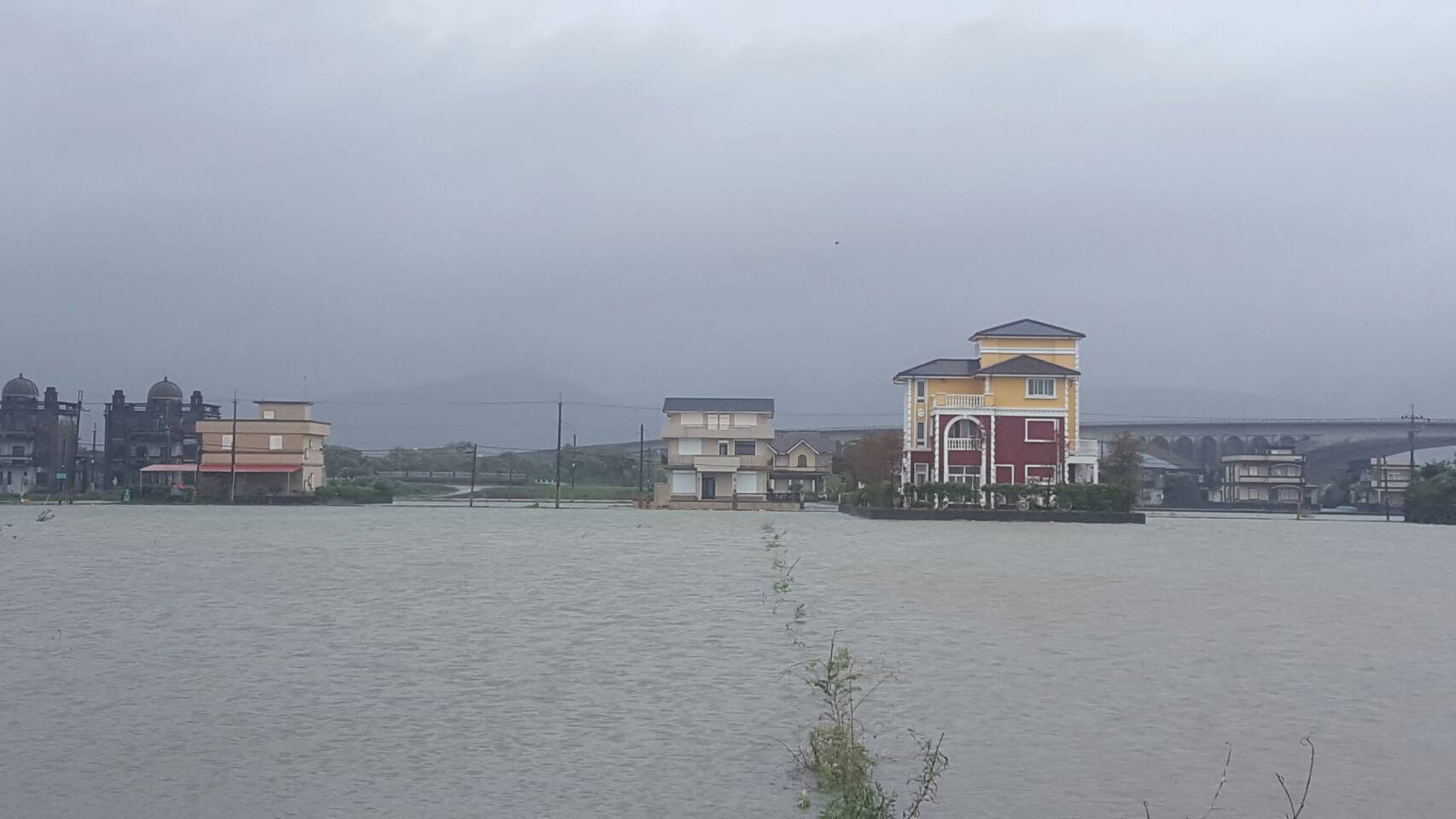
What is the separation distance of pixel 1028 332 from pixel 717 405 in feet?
62.9

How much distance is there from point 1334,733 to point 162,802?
7.58 metres

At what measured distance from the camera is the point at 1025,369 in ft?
171

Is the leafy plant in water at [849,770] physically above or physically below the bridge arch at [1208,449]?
below

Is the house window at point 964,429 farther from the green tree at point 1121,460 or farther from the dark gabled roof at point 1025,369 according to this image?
the green tree at point 1121,460

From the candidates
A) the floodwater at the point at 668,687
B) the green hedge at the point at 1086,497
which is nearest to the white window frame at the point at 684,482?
the green hedge at the point at 1086,497

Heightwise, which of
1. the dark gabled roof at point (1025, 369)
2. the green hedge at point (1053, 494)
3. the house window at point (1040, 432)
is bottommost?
the green hedge at point (1053, 494)

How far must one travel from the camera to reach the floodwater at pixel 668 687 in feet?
25.4

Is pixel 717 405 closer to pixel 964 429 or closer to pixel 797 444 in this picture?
pixel 797 444

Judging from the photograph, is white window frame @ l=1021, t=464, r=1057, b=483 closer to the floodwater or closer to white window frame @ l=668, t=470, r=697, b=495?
white window frame @ l=668, t=470, r=697, b=495

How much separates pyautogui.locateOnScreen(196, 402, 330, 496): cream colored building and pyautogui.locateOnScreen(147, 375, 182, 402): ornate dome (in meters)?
10.5

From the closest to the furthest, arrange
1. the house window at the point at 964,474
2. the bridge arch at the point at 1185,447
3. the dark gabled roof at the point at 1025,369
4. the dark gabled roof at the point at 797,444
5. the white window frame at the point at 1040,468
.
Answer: the dark gabled roof at the point at 1025,369 < the white window frame at the point at 1040,468 < the house window at the point at 964,474 < the dark gabled roof at the point at 797,444 < the bridge arch at the point at 1185,447

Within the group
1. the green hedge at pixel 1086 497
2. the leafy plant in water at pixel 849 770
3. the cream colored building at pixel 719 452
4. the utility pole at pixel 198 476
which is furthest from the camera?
the cream colored building at pixel 719 452

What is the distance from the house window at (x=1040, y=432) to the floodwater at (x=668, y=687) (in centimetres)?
2859

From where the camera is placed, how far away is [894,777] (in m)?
8.06
